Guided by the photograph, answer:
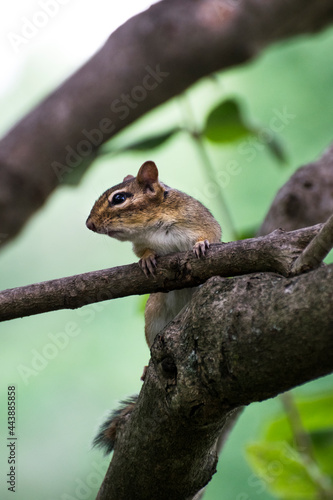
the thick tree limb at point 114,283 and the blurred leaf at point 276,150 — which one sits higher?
the blurred leaf at point 276,150

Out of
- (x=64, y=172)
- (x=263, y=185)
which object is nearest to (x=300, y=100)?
(x=263, y=185)

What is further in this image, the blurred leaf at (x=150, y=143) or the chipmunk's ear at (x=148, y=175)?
the blurred leaf at (x=150, y=143)

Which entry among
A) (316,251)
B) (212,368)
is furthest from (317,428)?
(316,251)

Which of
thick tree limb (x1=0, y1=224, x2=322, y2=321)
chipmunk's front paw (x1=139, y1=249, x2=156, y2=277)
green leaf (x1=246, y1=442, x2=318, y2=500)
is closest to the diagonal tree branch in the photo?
thick tree limb (x1=0, y1=224, x2=322, y2=321)

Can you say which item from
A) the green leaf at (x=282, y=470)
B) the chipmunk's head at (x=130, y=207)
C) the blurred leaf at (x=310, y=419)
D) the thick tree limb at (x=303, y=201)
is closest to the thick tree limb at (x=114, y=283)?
the chipmunk's head at (x=130, y=207)

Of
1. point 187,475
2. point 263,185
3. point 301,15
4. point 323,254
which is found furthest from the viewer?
point 263,185

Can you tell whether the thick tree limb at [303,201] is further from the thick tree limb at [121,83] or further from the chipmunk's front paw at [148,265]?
the chipmunk's front paw at [148,265]

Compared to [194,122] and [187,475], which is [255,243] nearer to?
[187,475]
